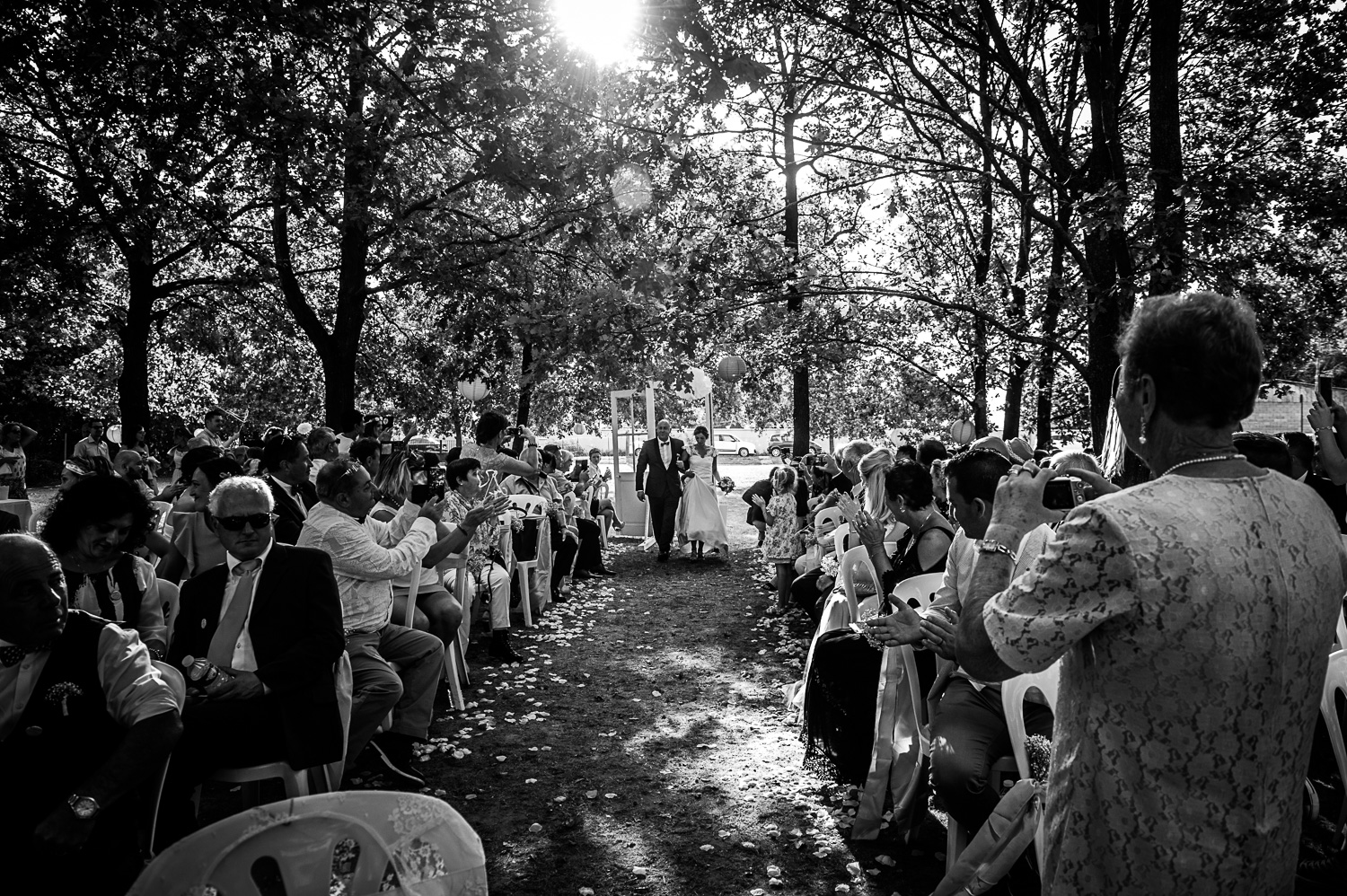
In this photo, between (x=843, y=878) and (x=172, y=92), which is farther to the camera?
(x=172, y=92)

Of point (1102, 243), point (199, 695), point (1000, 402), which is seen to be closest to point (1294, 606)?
point (199, 695)

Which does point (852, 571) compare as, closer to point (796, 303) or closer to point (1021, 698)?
point (1021, 698)

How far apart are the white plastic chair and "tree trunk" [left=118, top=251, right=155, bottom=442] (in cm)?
1615

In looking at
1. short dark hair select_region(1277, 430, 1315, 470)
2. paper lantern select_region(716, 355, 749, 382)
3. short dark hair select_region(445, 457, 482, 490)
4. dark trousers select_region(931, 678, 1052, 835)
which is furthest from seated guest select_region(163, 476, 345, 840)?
paper lantern select_region(716, 355, 749, 382)

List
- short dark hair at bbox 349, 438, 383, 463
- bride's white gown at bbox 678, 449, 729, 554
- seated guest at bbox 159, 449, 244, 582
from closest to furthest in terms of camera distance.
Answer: seated guest at bbox 159, 449, 244, 582 → short dark hair at bbox 349, 438, 383, 463 → bride's white gown at bbox 678, 449, 729, 554

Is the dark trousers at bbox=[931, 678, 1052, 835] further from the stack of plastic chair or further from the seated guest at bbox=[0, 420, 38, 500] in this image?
the seated guest at bbox=[0, 420, 38, 500]

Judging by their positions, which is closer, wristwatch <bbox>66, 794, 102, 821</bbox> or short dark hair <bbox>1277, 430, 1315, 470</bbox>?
wristwatch <bbox>66, 794, 102, 821</bbox>

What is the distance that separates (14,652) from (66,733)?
0.83ft

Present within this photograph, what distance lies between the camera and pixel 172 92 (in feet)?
21.1

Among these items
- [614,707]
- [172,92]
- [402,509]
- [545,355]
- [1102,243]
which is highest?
[172,92]

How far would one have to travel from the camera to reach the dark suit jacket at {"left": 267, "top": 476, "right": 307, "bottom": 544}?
536 cm

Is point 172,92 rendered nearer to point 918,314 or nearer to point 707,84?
point 707,84

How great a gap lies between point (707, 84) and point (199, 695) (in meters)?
3.73

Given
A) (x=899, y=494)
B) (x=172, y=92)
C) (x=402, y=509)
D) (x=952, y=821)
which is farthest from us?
(x=172, y=92)
